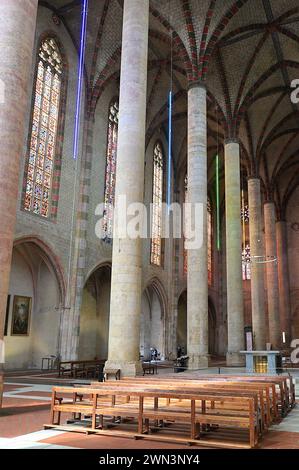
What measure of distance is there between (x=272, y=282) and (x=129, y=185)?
78.1ft

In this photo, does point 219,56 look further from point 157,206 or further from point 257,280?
point 257,280

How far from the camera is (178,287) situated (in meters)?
30.8

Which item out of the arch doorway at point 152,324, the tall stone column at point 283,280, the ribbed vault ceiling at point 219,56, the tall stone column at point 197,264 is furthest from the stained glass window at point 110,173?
the tall stone column at point 283,280

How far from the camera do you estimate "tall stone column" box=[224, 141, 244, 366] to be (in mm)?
21125

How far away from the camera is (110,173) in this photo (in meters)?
24.4

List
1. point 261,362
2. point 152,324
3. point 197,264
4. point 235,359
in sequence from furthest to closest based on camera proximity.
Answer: point 152,324 < point 235,359 < point 197,264 < point 261,362

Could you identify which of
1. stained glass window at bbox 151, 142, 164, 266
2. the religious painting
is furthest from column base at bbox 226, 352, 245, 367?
the religious painting

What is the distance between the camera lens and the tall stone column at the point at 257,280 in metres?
25.1

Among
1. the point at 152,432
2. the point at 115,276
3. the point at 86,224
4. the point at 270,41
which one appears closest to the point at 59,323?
the point at 86,224

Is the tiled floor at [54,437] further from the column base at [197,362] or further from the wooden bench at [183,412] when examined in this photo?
the column base at [197,362]

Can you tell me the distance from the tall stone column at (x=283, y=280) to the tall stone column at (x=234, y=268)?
15.4 metres

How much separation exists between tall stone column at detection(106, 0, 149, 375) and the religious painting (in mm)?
10203

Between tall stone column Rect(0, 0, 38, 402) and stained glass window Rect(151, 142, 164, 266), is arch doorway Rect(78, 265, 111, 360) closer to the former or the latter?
stained glass window Rect(151, 142, 164, 266)

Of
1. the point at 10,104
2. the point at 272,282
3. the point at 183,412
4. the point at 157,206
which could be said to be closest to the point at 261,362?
the point at 183,412
